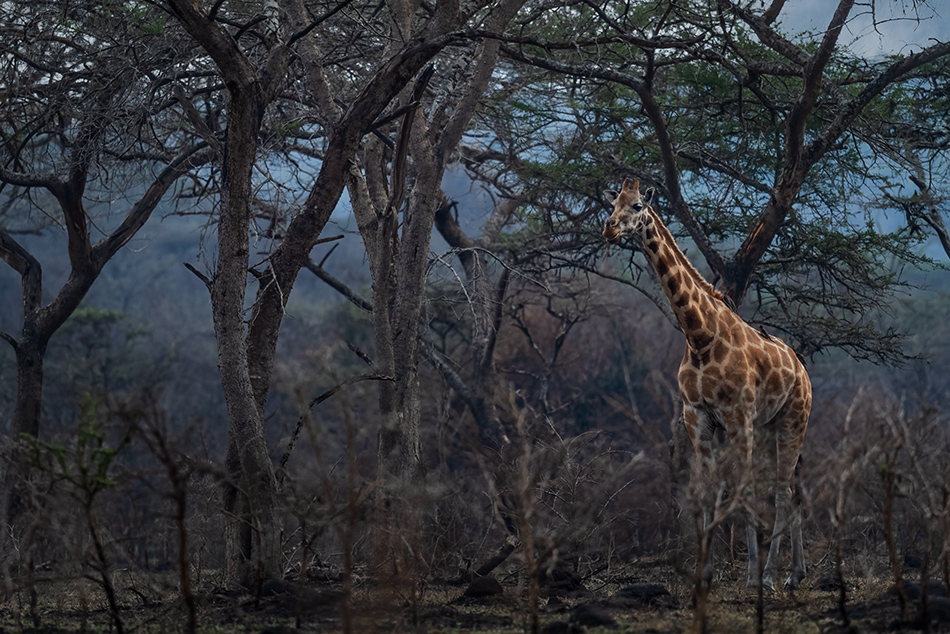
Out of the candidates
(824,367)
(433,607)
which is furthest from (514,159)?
(824,367)

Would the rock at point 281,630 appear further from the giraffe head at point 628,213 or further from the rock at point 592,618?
the giraffe head at point 628,213

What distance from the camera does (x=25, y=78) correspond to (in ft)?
32.3

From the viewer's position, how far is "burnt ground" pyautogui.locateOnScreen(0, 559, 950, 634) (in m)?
4.65

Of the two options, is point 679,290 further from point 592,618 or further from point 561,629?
point 561,629

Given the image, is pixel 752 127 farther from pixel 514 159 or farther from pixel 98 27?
pixel 98 27

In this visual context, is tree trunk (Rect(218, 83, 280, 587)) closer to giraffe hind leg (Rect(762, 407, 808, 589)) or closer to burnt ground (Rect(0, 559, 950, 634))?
burnt ground (Rect(0, 559, 950, 634))

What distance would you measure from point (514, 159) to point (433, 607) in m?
9.51

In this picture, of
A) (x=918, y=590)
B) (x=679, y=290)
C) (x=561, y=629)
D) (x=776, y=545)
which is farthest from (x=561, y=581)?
(x=918, y=590)

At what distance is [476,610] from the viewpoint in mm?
5680

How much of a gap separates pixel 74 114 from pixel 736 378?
21.8 feet

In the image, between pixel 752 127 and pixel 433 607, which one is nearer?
pixel 433 607

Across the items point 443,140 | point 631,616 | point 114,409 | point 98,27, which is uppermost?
point 98,27

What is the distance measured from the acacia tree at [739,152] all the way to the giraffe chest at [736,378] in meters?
2.82

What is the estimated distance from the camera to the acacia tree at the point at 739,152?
10.2 metres
